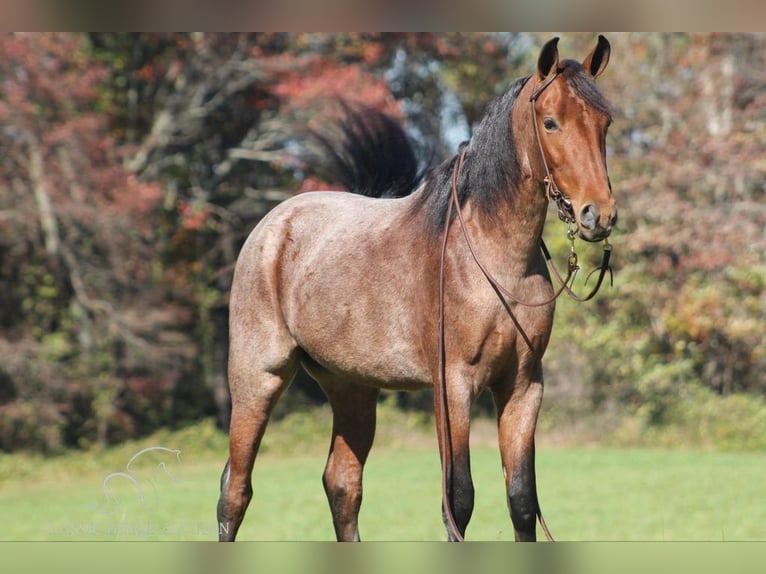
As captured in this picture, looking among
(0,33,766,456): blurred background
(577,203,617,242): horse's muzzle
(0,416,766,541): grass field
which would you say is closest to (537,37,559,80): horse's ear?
(577,203,617,242): horse's muzzle

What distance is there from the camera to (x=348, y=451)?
533cm

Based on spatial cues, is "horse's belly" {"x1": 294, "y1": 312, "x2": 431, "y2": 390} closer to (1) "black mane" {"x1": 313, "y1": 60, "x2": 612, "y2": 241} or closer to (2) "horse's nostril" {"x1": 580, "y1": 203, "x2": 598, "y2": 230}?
(1) "black mane" {"x1": 313, "y1": 60, "x2": 612, "y2": 241}

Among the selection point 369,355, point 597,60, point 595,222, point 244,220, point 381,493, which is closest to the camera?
point 595,222

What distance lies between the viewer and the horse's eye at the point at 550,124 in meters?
3.95

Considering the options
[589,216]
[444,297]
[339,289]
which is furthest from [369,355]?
[589,216]

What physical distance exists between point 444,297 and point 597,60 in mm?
1188

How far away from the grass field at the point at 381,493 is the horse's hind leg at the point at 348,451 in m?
1.07

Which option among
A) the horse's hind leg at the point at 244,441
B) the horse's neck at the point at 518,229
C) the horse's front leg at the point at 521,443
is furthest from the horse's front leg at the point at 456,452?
the horse's hind leg at the point at 244,441

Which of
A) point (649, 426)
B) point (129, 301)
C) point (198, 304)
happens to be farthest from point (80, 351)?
point (649, 426)

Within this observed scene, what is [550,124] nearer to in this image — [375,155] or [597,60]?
[597,60]

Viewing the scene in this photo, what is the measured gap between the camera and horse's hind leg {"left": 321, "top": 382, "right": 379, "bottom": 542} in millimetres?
5285

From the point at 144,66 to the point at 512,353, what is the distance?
15.1 metres

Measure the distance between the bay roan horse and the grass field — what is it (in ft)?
3.60
